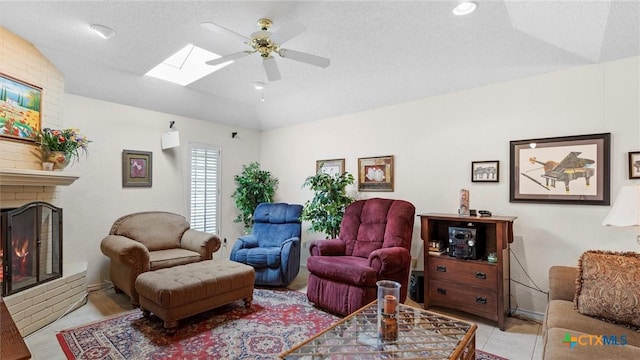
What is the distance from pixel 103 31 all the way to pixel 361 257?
3229mm

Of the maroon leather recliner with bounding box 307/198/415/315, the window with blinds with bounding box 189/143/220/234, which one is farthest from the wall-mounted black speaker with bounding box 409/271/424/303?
the window with blinds with bounding box 189/143/220/234

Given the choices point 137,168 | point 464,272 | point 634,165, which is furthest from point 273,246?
point 634,165

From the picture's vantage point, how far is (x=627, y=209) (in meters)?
1.84

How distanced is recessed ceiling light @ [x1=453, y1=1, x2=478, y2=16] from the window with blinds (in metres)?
3.96

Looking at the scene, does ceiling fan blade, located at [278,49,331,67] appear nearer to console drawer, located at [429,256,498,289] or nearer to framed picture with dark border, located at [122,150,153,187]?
console drawer, located at [429,256,498,289]

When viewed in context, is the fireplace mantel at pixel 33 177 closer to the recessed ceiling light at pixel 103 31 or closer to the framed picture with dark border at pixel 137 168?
the framed picture with dark border at pixel 137 168

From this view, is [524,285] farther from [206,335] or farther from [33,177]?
[33,177]

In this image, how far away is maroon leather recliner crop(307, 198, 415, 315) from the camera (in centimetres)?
281

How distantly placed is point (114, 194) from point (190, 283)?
208 centimetres

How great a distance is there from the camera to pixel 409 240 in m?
3.24

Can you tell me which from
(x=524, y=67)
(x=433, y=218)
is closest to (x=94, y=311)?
(x=433, y=218)

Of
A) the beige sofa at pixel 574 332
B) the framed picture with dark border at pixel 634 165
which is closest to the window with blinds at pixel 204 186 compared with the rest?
the beige sofa at pixel 574 332

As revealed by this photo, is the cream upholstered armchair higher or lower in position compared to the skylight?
lower

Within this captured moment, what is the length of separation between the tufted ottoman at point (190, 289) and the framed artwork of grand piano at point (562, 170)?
294 centimetres
